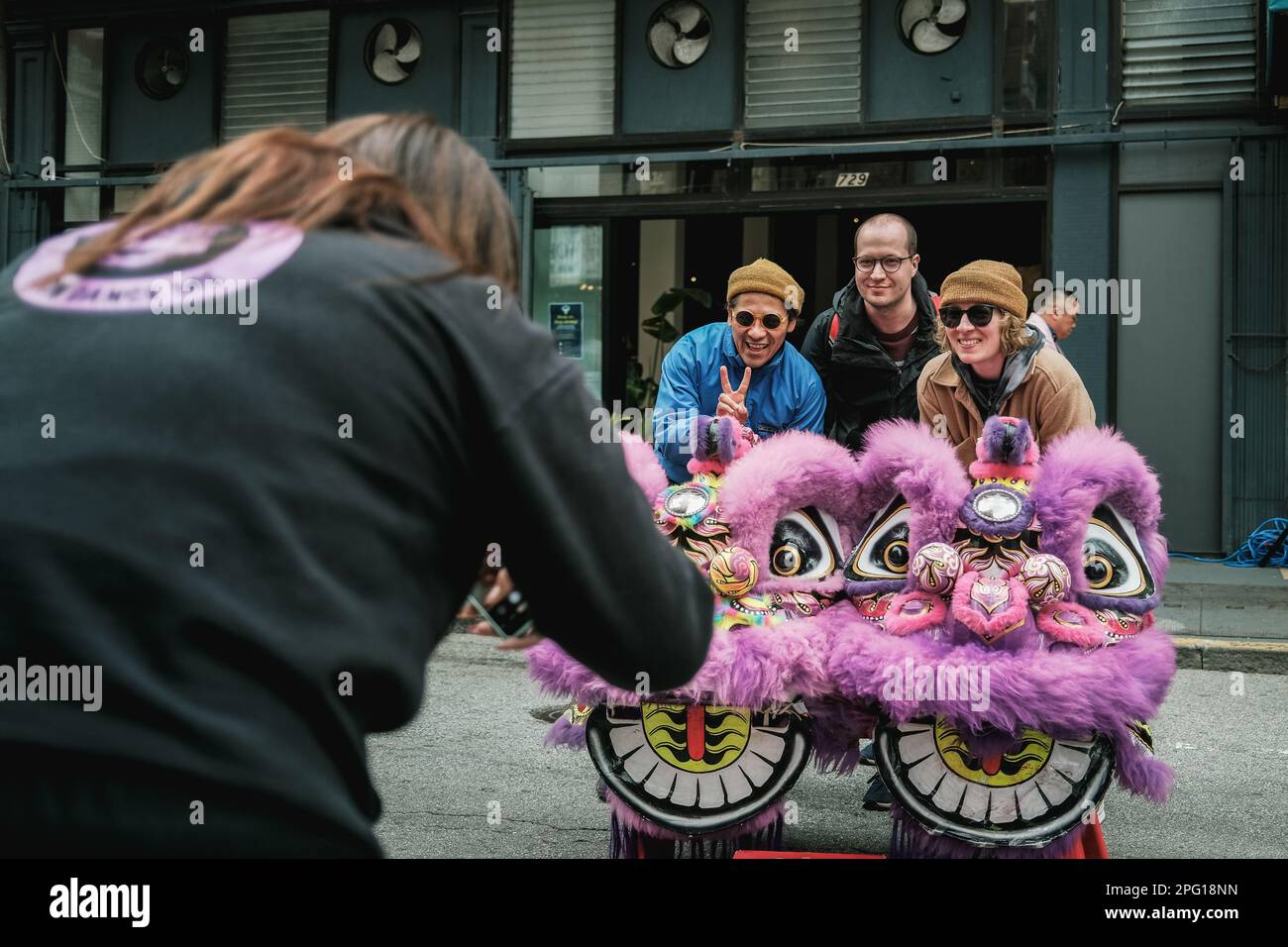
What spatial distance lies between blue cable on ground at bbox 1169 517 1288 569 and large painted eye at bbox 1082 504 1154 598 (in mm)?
7715

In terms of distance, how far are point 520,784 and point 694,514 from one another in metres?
2.08

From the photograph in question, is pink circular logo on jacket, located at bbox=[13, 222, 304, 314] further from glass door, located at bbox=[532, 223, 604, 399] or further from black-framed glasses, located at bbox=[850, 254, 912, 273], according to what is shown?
glass door, located at bbox=[532, 223, 604, 399]

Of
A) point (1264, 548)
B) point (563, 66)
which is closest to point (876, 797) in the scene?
point (1264, 548)

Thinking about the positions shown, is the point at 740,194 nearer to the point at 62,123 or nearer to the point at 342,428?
the point at 62,123

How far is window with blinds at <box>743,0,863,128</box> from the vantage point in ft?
38.9

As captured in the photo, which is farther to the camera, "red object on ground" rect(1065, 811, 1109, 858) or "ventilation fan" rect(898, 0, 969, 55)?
"ventilation fan" rect(898, 0, 969, 55)

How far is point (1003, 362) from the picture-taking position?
4543mm

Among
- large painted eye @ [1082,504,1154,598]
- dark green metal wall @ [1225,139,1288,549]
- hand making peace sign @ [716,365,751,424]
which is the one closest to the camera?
large painted eye @ [1082,504,1154,598]

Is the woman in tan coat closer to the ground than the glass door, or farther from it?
closer to the ground

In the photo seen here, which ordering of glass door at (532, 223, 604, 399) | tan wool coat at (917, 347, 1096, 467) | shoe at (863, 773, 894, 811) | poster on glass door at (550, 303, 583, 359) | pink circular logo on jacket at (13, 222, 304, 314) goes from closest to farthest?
pink circular logo on jacket at (13, 222, 304, 314) < tan wool coat at (917, 347, 1096, 467) < shoe at (863, 773, 894, 811) < glass door at (532, 223, 604, 399) < poster on glass door at (550, 303, 583, 359)

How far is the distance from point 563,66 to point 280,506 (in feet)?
39.4

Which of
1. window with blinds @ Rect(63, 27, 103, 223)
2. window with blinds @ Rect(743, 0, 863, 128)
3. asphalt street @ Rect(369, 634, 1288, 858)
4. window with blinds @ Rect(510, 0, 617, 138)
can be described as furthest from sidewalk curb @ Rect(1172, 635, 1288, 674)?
window with blinds @ Rect(63, 27, 103, 223)

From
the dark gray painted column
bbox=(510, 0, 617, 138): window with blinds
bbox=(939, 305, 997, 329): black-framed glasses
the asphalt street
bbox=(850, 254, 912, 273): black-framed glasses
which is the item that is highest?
bbox=(510, 0, 617, 138): window with blinds

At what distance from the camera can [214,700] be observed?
1.11 metres
